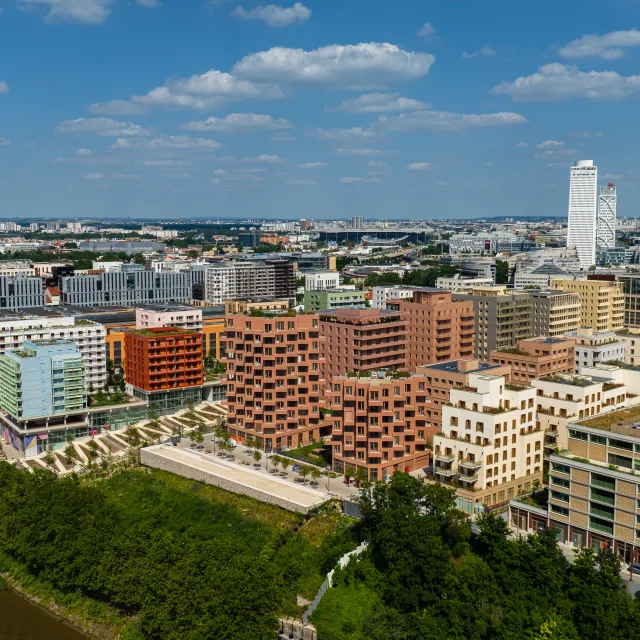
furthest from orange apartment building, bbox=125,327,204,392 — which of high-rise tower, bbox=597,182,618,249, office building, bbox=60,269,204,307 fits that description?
high-rise tower, bbox=597,182,618,249

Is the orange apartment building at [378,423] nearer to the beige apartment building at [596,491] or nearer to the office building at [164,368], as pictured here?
the beige apartment building at [596,491]

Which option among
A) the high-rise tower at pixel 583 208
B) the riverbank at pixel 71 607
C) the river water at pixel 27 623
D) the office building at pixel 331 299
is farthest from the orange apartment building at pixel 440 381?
the high-rise tower at pixel 583 208

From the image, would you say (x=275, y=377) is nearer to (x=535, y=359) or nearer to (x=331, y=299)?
(x=535, y=359)

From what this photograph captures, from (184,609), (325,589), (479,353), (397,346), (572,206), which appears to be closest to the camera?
(184,609)

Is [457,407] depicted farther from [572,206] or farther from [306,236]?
[306,236]

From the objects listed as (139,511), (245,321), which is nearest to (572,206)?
(245,321)

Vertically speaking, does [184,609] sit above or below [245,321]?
below
